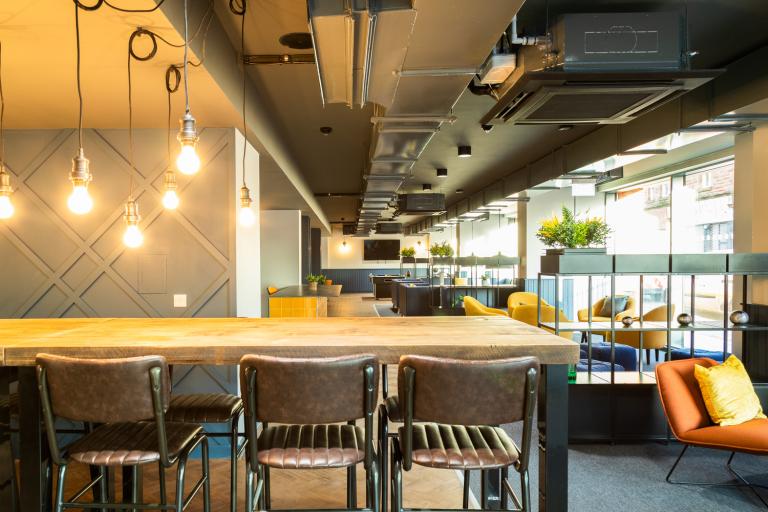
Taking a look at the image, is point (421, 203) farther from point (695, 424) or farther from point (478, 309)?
point (695, 424)

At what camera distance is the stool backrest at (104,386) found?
1.65m

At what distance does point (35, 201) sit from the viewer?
3.78 metres

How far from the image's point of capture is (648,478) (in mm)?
3062

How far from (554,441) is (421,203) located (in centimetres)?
677

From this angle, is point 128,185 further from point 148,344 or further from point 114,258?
point 148,344

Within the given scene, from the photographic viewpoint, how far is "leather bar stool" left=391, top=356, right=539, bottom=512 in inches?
64.5

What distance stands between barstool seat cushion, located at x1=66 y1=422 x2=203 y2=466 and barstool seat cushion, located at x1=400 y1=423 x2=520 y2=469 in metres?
0.89

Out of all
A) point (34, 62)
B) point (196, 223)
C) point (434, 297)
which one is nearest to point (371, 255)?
point (434, 297)

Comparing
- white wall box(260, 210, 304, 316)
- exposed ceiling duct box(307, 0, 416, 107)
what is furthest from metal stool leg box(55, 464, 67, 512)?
white wall box(260, 210, 304, 316)

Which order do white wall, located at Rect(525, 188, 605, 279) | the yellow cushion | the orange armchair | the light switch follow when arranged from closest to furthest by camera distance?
the orange armchair, the yellow cushion, the light switch, white wall, located at Rect(525, 188, 605, 279)

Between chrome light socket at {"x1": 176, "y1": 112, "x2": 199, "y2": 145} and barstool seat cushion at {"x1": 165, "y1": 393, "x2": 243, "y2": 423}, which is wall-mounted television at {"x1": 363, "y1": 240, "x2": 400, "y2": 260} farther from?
chrome light socket at {"x1": 176, "y1": 112, "x2": 199, "y2": 145}

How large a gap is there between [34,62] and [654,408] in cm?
474

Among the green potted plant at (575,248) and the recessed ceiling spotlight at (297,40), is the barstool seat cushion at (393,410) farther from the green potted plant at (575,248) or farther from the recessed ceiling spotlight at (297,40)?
the recessed ceiling spotlight at (297,40)

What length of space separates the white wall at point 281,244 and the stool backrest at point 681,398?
7.08 metres
